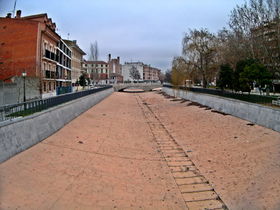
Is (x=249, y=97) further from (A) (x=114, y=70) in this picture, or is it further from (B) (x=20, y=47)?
(A) (x=114, y=70)

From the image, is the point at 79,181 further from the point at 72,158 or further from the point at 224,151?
the point at 224,151

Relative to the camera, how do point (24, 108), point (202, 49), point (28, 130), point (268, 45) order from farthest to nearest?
1. point (202, 49)
2. point (268, 45)
3. point (24, 108)
4. point (28, 130)

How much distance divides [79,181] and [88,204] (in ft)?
5.90

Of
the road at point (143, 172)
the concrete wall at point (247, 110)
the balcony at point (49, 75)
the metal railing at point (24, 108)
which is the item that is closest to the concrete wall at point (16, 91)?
the metal railing at point (24, 108)

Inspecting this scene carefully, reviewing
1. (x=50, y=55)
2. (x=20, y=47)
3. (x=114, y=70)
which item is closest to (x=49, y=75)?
(x=50, y=55)

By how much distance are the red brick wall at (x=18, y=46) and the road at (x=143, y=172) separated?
845 inches

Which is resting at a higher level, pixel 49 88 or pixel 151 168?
pixel 49 88

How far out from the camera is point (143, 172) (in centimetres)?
1184

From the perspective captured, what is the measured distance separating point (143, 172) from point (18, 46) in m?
32.0

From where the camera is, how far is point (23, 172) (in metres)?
9.60

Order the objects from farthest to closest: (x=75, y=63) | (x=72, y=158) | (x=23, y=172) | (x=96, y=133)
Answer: (x=75, y=63), (x=96, y=133), (x=72, y=158), (x=23, y=172)

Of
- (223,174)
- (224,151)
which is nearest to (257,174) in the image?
(223,174)

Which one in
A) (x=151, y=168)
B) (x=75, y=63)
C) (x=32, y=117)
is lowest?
(x=151, y=168)

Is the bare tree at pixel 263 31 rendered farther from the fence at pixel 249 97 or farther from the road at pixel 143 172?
the road at pixel 143 172
